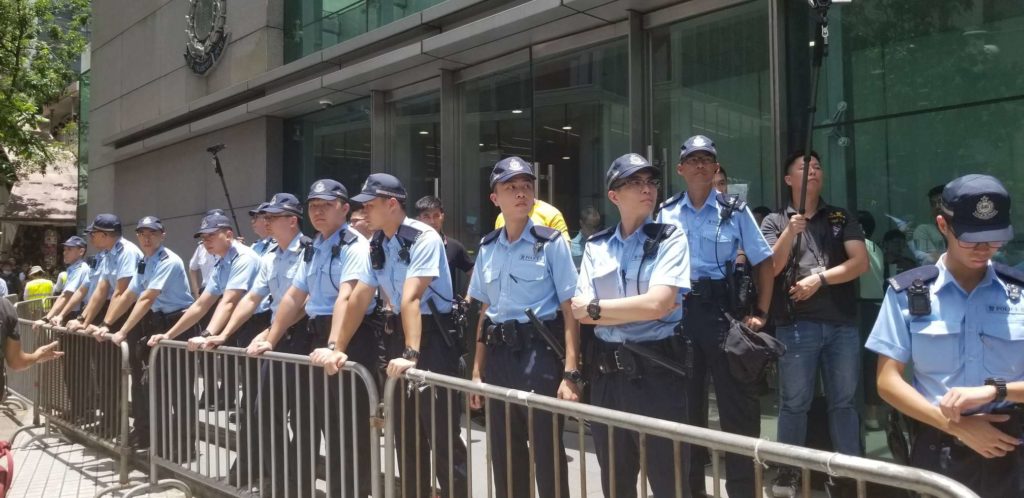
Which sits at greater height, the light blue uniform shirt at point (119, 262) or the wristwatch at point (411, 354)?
the light blue uniform shirt at point (119, 262)

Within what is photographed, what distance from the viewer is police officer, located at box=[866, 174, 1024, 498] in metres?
2.54

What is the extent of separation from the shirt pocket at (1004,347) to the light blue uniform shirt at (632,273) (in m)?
1.15

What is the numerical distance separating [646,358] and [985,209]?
1447mm

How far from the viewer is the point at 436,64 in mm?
8766

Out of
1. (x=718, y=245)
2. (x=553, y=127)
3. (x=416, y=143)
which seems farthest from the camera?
(x=416, y=143)

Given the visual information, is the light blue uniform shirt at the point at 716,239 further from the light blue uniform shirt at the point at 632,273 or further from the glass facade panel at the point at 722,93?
the glass facade panel at the point at 722,93

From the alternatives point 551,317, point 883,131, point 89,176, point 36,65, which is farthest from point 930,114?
point 36,65

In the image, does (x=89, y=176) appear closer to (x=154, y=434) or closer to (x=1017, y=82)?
(x=154, y=434)

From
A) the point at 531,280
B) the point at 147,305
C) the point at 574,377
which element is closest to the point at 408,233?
the point at 531,280

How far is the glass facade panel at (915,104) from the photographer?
4.97m

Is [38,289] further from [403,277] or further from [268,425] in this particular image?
[403,277]

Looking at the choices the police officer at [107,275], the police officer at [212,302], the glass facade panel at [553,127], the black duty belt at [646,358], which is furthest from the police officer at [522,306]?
the police officer at [107,275]

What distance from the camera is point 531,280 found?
393 cm

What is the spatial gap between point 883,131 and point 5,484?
578 cm
